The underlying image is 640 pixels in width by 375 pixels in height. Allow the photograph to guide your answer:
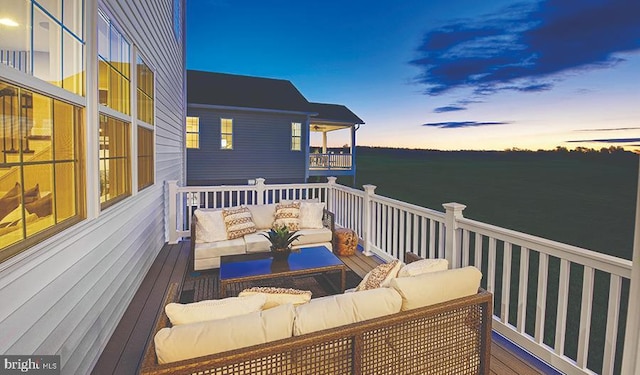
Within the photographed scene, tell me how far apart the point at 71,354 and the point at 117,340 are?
80 centimetres

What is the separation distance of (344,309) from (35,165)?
1.95 metres

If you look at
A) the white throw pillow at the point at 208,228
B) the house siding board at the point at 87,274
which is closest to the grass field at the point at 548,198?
the house siding board at the point at 87,274

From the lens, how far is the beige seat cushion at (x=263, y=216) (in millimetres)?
5250

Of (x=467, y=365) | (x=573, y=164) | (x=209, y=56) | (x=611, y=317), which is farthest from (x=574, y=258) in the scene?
(x=573, y=164)

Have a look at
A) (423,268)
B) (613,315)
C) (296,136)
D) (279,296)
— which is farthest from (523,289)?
(296,136)

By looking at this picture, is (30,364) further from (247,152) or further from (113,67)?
(247,152)

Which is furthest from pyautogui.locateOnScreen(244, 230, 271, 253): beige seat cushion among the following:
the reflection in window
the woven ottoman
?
the reflection in window

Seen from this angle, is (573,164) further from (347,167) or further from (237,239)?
(237,239)

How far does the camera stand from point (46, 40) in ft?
6.35

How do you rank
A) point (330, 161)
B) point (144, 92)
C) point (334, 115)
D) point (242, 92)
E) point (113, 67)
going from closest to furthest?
1. point (113, 67)
2. point (144, 92)
3. point (242, 92)
4. point (330, 161)
5. point (334, 115)

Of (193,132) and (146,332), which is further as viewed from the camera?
(193,132)

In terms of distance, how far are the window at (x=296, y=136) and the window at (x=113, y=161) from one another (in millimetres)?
9983

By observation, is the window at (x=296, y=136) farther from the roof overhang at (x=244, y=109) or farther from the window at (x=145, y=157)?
the window at (x=145, y=157)

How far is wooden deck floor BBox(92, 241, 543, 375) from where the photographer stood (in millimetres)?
2496
